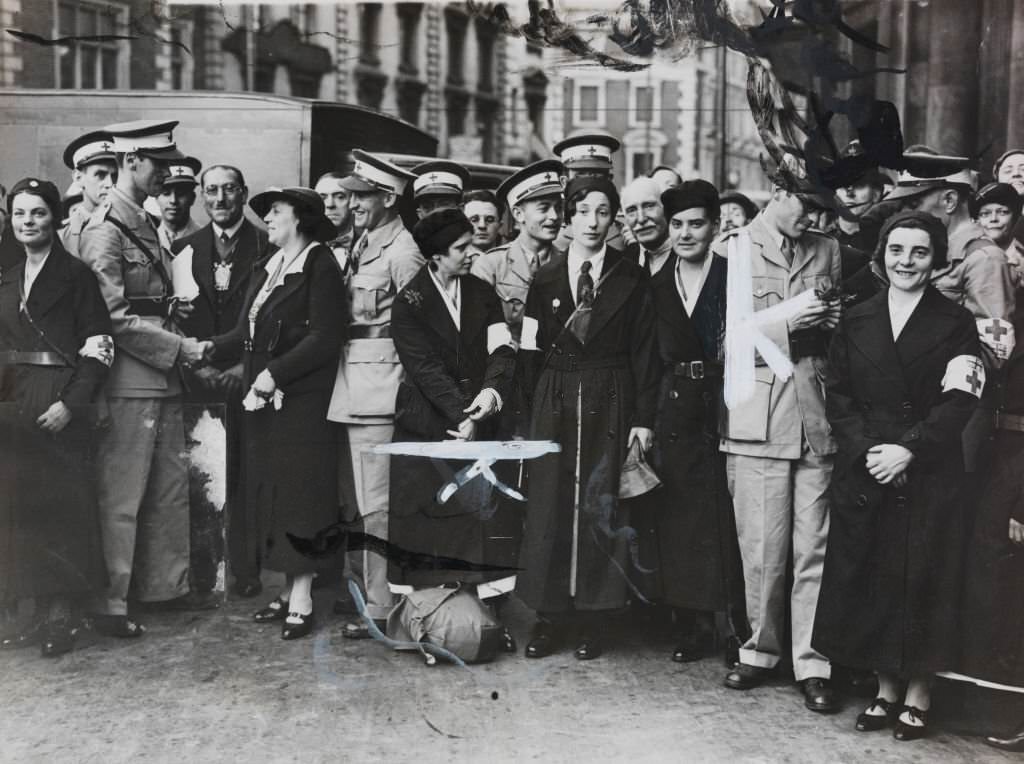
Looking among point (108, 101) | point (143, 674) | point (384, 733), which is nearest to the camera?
point (384, 733)

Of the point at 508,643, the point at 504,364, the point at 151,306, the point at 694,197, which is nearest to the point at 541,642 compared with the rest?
the point at 508,643

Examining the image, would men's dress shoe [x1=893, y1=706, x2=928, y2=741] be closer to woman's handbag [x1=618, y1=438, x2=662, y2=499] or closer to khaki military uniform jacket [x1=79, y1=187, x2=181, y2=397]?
woman's handbag [x1=618, y1=438, x2=662, y2=499]

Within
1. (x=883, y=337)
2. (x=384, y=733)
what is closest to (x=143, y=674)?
(x=384, y=733)

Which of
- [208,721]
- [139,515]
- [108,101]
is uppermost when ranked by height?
[108,101]

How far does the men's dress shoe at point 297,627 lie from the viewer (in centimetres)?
471

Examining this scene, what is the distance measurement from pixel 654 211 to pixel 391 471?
1.57 metres

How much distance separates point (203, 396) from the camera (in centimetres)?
486

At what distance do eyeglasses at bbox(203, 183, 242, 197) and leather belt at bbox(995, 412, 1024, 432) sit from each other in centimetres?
322

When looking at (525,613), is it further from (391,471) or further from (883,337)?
(883,337)

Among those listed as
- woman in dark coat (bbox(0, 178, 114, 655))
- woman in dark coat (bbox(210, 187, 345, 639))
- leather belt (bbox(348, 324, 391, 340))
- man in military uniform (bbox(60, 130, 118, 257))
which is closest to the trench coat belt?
leather belt (bbox(348, 324, 391, 340))

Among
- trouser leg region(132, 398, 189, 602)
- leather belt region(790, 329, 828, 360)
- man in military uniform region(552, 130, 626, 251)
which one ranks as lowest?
trouser leg region(132, 398, 189, 602)

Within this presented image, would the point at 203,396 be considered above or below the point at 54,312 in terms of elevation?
below

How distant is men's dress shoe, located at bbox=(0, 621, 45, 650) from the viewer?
182 inches

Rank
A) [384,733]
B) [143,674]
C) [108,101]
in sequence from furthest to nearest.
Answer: [108,101], [143,674], [384,733]
